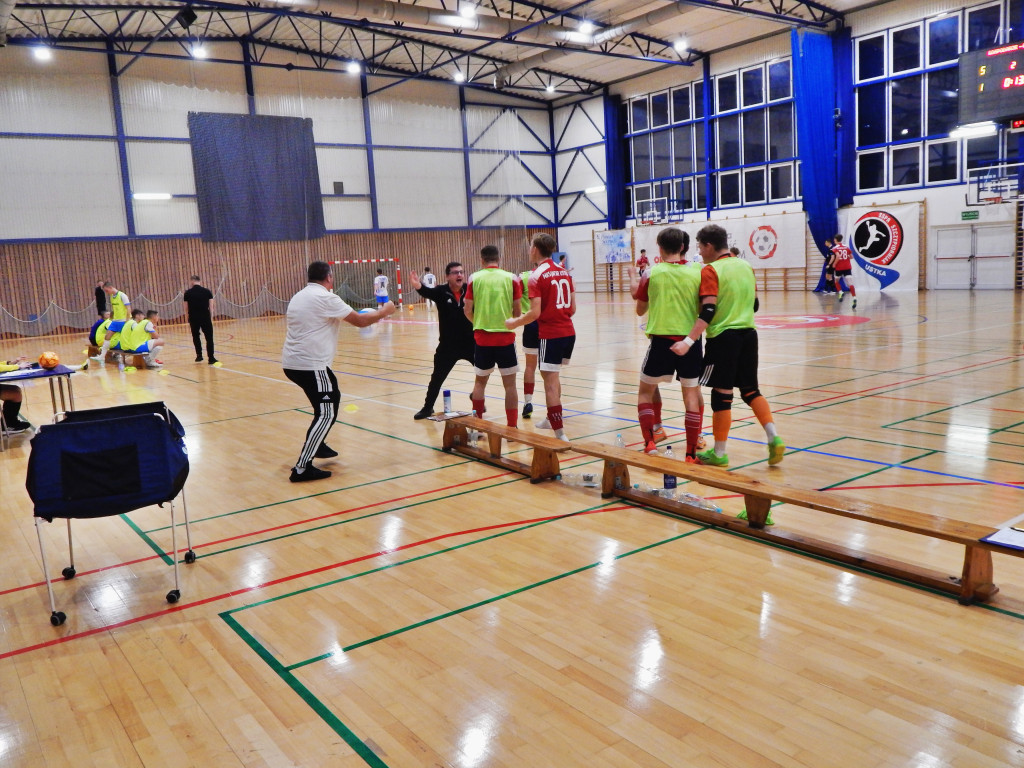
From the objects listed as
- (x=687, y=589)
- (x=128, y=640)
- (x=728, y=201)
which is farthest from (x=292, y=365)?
(x=728, y=201)

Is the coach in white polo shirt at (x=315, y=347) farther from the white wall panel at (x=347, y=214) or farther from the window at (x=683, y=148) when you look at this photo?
the window at (x=683, y=148)

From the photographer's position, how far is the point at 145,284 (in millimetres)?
27438

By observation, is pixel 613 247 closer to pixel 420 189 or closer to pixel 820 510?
pixel 420 189

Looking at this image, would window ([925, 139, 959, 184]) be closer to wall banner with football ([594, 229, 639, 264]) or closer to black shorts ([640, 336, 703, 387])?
wall banner with football ([594, 229, 639, 264])

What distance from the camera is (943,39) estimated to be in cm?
2312

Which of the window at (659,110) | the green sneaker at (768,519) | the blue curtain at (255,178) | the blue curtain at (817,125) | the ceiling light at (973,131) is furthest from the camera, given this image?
the window at (659,110)

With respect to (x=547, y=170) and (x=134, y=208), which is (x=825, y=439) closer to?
(x=134, y=208)

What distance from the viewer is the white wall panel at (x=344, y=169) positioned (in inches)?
1187

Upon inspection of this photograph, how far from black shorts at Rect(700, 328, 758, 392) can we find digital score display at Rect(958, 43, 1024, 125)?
17379 millimetres

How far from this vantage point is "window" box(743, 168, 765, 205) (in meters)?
28.7

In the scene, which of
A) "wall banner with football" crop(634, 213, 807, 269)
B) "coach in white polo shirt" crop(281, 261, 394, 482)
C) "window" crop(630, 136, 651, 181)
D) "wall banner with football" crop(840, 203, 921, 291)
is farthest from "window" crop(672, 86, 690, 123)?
"coach in white polo shirt" crop(281, 261, 394, 482)

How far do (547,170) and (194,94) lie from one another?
15.6 m

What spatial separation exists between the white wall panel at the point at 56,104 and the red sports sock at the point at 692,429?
26046 millimetres

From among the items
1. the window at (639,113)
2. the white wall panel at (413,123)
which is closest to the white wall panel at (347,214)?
the white wall panel at (413,123)
